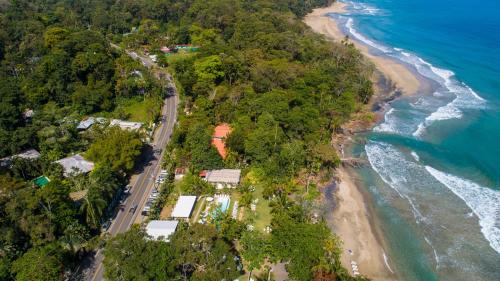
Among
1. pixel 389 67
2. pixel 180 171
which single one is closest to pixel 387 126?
pixel 389 67

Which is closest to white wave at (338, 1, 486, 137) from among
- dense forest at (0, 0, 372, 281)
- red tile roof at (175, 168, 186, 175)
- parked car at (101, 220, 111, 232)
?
dense forest at (0, 0, 372, 281)

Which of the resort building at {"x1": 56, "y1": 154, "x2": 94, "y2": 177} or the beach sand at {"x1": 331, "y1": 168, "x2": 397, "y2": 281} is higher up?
the resort building at {"x1": 56, "y1": 154, "x2": 94, "y2": 177}

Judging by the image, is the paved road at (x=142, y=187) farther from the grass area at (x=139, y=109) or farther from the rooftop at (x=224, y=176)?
the rooftop at (x=224, y=176)

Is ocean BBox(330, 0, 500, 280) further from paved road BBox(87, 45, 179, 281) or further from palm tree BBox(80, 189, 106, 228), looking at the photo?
palm tree BBox(80, 189, 106, 228)

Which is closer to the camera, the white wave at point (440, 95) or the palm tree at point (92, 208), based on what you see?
the palm tree at point (92, 208)

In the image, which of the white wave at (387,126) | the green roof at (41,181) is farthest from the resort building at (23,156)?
the white wave at (387,126)

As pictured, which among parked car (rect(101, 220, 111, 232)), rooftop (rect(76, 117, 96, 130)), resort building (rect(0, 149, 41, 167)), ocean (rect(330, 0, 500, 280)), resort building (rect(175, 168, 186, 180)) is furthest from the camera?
rooftop (rect(76, 117, 96, 130))

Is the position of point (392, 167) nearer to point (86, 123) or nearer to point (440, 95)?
point (440, 95)
